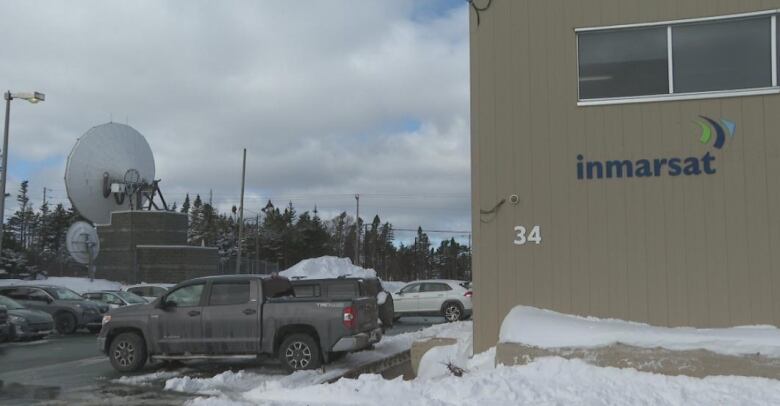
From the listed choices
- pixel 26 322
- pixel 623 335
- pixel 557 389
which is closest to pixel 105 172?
pixel 26 322

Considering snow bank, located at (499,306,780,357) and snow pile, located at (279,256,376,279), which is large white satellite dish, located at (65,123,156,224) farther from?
snow bank, located at (499,306,780,357)

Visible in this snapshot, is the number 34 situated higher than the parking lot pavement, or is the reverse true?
the number 34

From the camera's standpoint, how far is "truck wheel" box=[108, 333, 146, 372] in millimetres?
12766

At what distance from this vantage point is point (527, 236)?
947 centimetres

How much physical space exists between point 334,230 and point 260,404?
11251 centimetres

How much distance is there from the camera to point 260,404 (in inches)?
332

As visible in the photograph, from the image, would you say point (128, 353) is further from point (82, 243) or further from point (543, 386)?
point (82, 243)

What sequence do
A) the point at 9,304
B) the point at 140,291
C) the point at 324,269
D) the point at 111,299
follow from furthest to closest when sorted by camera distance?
the point at 324,269, the point at 140,291, the point at 111,299, the point at 9,304

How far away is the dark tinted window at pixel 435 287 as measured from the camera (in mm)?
23931

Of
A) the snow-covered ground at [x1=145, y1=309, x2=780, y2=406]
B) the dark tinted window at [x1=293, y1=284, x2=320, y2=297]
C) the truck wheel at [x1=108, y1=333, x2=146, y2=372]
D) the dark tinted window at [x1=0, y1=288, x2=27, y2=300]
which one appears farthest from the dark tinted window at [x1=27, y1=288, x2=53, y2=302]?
the snow-covered ground at [x1=145, y1=309, x2=780, y2=406]

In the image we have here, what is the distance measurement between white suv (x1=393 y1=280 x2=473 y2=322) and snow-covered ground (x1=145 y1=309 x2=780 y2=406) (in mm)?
13799

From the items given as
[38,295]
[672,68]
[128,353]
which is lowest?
[128,353]

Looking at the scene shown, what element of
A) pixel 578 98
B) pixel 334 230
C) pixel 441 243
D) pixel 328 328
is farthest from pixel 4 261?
pixel 441 243

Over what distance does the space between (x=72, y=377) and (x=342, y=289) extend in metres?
6.22
